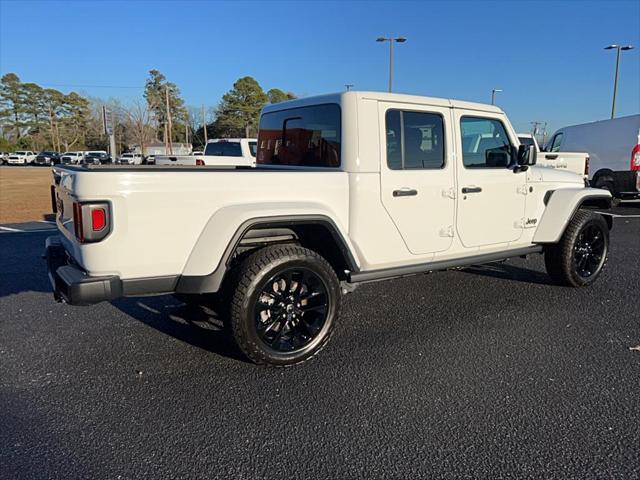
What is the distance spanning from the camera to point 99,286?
2766 mm

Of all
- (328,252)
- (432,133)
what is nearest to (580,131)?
(432,133)

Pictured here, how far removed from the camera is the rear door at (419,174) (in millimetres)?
3711

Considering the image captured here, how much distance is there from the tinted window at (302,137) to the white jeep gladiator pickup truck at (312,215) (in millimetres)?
16

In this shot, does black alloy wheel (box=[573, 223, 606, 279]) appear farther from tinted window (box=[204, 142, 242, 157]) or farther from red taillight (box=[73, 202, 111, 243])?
tinted window (box=[204, 142, 242, 157])

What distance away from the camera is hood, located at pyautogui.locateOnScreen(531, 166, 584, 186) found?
4863 millimetres

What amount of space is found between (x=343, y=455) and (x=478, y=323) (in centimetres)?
227

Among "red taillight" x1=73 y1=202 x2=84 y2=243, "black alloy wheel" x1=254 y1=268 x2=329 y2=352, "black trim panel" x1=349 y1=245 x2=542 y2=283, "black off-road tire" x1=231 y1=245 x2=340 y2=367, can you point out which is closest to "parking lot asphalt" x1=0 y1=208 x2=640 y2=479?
"black off-road tire" x1=231 y1=245 x2=340 y2=367

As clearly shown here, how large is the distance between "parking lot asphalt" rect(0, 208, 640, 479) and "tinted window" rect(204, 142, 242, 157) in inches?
344

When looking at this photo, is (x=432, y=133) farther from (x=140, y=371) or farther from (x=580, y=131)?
(x=580, y=131)

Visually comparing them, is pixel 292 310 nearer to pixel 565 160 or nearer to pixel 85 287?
pixel 85 287

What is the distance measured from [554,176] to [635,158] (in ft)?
30.2

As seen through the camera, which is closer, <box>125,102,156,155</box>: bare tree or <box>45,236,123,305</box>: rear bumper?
<box>45,236,123,305</box>: rear bumper

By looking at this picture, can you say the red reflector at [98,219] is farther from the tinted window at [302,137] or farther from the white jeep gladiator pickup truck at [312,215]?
the tinted window at [302,137]

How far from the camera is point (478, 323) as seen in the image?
4.21m
